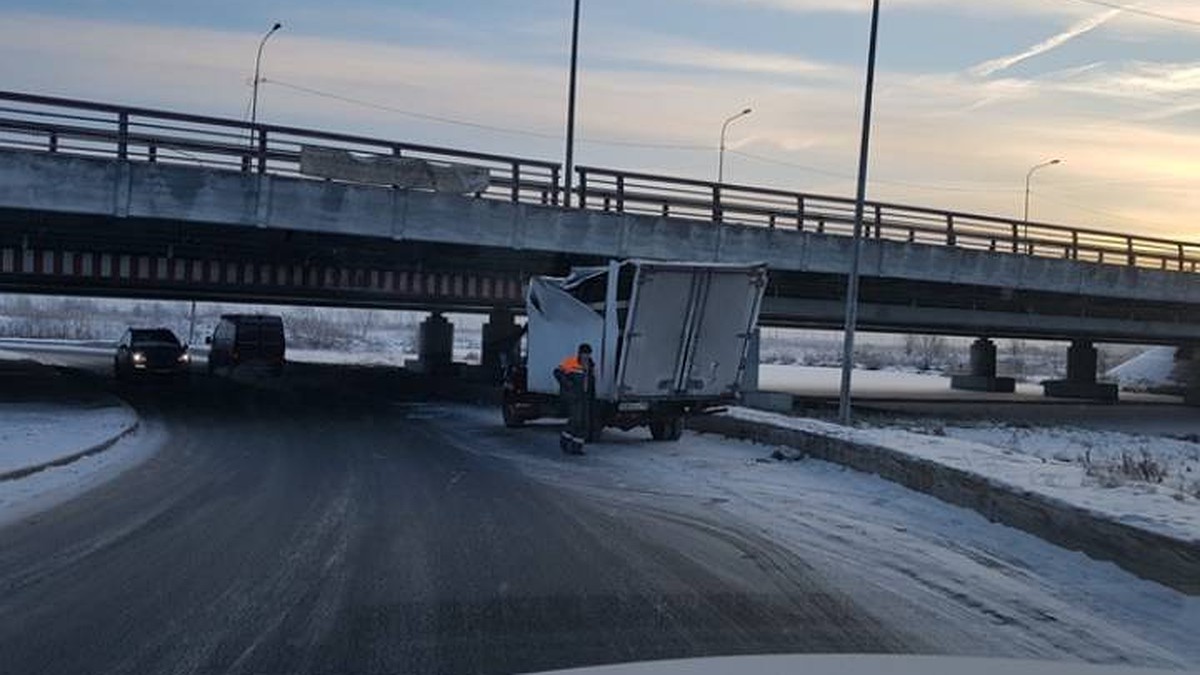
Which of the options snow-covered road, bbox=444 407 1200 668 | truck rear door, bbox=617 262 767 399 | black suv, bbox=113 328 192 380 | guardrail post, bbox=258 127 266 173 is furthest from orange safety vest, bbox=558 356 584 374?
black suv, bbox=113 328 192 380

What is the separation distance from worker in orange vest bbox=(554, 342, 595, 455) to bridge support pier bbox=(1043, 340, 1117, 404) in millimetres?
43827

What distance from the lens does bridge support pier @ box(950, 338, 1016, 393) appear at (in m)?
60.9

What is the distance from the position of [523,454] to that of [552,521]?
260 inches

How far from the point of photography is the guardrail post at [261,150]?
23.8 meters

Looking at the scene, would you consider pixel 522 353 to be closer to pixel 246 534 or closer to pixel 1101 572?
pixel 246 534

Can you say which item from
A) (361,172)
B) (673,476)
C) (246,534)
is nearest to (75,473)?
(246,534)

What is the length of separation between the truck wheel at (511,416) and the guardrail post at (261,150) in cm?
780

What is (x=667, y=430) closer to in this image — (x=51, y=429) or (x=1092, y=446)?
(x=51, y=429)

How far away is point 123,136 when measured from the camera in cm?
2233

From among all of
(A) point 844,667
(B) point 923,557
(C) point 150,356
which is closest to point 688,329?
(B) point 923,557

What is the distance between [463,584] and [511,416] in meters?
13.8

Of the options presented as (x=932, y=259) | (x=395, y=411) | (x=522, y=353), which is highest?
(x=932, y=259)

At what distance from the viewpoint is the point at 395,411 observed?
26109 millimetres

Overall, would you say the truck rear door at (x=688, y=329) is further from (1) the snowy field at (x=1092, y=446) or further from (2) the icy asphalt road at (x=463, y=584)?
(1) the snowy field at (x=1092, y=446)
